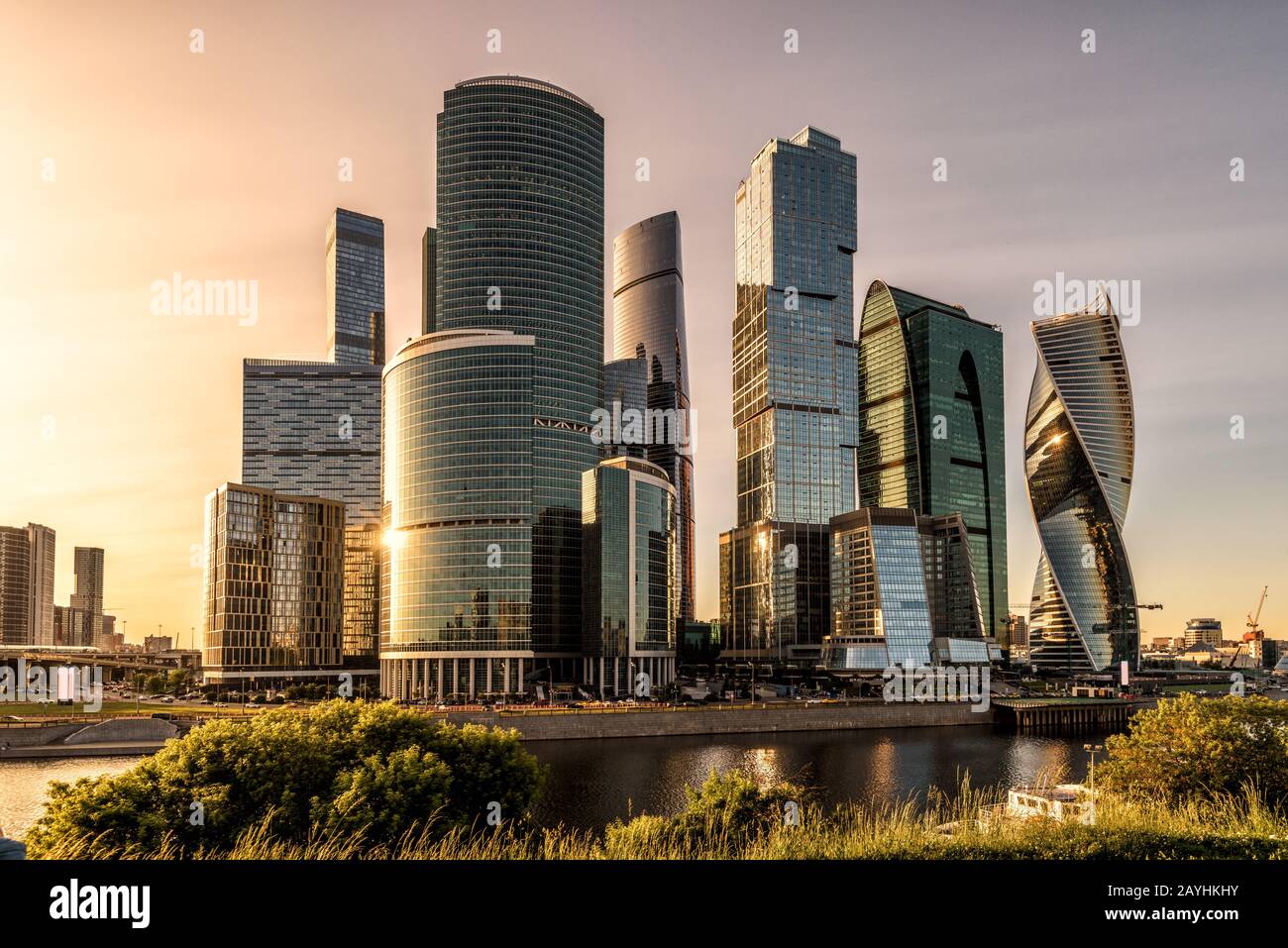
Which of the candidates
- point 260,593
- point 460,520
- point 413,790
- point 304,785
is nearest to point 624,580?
point 460,520

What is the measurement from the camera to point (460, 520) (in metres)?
168

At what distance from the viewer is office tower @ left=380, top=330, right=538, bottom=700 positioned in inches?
6432

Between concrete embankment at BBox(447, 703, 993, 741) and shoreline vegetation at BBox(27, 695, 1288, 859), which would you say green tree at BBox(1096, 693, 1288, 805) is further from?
concrete embankment at BBox(447, 703, 993, 741)

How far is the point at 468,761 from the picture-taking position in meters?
47.1

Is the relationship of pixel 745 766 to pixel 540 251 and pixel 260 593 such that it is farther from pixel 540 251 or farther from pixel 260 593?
pixel 260 593

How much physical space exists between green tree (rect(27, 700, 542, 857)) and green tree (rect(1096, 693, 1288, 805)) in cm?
3150

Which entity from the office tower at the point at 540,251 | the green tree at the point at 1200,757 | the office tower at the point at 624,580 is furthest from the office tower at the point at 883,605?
the green tree at the point at 1200,757

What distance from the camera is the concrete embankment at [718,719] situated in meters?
109


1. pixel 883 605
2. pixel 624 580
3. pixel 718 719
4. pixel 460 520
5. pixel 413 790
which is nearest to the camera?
pixel 413 790

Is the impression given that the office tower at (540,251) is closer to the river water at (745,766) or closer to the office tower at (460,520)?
the office tower at (460,520)

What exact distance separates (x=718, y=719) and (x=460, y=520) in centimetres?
7019

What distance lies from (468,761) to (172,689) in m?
154
